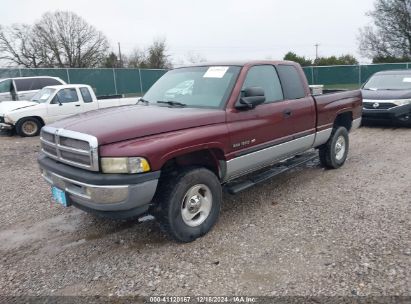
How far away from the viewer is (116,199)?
3.23 m

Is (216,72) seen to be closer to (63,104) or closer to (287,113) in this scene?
(287,113)

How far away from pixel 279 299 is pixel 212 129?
1.79 metres

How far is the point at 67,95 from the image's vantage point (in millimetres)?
11492

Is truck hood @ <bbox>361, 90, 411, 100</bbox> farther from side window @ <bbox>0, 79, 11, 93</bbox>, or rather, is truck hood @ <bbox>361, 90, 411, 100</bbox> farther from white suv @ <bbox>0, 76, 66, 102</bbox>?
side window @ <bbox>0, 79, 11, 93</bbox>

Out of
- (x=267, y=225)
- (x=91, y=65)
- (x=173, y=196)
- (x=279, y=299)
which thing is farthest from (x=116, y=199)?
(x=91, y=65)

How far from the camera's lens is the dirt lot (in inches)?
123

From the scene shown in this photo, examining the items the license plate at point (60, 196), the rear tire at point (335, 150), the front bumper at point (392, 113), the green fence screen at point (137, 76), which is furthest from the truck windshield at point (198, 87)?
the green fence screen at point (137, 76)

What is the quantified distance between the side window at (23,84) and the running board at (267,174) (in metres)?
11.2

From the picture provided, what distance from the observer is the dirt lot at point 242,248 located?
10.2ft

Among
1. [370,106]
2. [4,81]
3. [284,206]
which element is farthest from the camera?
[4,81]

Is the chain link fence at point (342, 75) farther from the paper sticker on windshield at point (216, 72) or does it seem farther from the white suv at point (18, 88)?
the paper sticker on windshield at point (216, 72)

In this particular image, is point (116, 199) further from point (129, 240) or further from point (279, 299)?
point (279, 299)

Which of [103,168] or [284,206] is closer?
[103,168]

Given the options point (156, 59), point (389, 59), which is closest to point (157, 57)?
point (156, 59)
